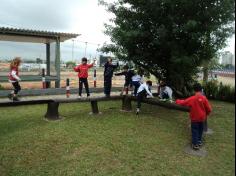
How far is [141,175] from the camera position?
5738 mm

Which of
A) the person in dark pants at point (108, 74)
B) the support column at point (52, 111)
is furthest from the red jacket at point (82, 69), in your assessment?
the support column at point (52, 111)

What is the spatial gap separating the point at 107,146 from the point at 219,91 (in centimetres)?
1057

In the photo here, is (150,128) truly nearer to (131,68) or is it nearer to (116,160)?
(116,160)

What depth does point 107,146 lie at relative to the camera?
7.03 metres

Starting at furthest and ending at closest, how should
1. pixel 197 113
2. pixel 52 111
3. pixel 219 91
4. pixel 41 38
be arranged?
A: pixel 41 38
pixel 219 91
pixel 52 111
pixel 197 113

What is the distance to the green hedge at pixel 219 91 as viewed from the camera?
15588mm

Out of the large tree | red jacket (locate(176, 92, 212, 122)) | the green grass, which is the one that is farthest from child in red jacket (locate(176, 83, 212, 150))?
the large tree

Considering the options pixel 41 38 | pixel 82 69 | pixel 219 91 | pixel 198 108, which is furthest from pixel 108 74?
pixel 41 38

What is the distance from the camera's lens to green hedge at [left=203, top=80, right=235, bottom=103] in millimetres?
15588

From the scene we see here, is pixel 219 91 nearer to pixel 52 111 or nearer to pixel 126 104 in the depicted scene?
pixel 126 104

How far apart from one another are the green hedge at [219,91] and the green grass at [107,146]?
6.03 meters

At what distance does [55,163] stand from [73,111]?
4.52m

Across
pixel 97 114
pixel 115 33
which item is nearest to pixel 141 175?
pixel 97 114

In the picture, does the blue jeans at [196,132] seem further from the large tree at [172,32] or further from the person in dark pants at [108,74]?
the person in dark pants at [108,74]
